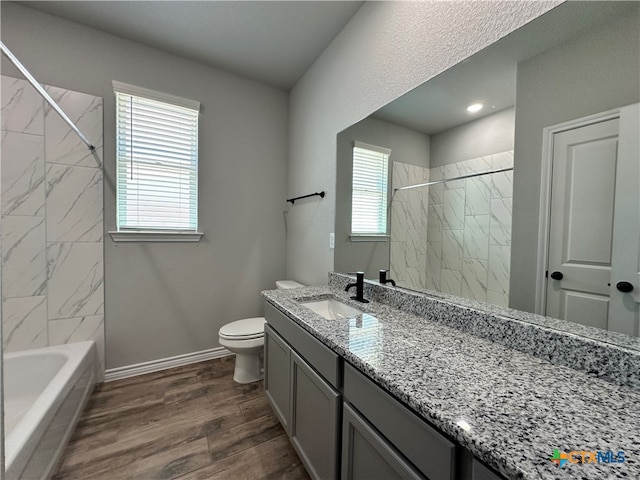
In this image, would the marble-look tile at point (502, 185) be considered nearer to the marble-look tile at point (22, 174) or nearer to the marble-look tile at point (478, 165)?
the marble-look tile at point (478, 165)

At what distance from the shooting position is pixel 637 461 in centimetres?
46

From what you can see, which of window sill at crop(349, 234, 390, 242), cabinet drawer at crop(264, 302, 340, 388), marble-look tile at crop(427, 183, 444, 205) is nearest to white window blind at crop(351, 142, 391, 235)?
window sill at crop(349, 234, 390, 242)

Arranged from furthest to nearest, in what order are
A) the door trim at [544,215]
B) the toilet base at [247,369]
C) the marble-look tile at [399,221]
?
the toilet base at [247,369] → the marble-look tile at [399,221] → the door trim at [544,215]

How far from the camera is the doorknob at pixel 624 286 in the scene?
2.35 ft

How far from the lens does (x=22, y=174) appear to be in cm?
178

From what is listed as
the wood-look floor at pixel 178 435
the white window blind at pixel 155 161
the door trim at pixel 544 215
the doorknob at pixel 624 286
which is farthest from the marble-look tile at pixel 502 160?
the white window blind at pixel 155 161

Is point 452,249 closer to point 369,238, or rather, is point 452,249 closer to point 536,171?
point 536,171

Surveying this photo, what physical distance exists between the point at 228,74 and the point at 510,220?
2.69 metres

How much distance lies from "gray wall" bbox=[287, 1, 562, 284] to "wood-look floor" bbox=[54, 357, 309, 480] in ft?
3.69

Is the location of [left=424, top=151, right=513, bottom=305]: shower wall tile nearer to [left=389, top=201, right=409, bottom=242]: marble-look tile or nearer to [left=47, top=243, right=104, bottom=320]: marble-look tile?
[left=389, top=201, right=409, bottom=242]: marble-look tile

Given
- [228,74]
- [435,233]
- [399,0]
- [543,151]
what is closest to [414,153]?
[435,233]

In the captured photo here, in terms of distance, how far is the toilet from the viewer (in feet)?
6.62

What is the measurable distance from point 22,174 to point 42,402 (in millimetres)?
1530

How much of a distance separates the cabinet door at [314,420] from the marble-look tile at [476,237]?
2.73 ft
